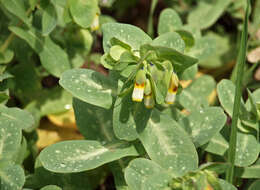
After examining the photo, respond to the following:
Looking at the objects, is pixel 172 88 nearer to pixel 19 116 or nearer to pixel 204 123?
pixel 204 123

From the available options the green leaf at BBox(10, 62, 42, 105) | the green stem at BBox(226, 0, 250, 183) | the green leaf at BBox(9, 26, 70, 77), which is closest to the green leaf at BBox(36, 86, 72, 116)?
the green leaf at BBox(10, 62, 42, 105)

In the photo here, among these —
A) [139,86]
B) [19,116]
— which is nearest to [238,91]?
[139,86]

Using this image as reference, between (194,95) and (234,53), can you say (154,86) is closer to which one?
(194,95)

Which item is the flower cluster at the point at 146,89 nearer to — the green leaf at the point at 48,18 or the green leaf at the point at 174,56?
the green leaf at the point at 174,56

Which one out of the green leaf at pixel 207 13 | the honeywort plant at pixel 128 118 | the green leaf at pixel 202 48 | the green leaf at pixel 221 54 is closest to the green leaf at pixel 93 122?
the honeywort plant at pixel 128 118

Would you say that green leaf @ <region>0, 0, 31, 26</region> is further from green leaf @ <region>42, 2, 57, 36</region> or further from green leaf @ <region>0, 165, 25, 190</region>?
green leaf @ <region>0, 165, 25, 190</region>
